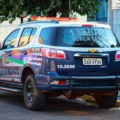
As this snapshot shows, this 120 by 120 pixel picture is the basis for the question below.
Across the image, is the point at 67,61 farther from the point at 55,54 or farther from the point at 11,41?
the point at 11,41

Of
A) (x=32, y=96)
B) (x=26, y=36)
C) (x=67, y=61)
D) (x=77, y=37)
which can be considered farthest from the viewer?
(x=26, y=36)

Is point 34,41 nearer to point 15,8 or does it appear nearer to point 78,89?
point 78,89

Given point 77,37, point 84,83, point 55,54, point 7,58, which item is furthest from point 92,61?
point 7,58

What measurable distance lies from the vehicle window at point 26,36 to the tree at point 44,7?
6631 mm

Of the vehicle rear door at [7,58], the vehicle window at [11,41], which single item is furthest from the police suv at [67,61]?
the vehicle window at [11,41]

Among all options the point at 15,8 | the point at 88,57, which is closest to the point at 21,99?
the point at 88,57

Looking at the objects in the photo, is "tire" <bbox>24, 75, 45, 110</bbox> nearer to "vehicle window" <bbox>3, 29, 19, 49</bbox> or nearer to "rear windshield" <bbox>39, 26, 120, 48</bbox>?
"rear windshield" <bbox>39, 26, 120, 48</bbox>

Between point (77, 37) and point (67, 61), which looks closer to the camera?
point (67, 61)

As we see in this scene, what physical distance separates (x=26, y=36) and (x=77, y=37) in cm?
140

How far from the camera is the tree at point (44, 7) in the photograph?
17031mm

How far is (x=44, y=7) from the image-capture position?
17312 mm

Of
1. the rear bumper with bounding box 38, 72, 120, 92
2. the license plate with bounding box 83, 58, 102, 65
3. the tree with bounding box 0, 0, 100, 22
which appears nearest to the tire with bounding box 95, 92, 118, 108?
the rear bumper with bounding box 38, 72, 120, 92

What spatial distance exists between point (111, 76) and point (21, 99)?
11.2ft

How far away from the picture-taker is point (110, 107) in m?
10.4
